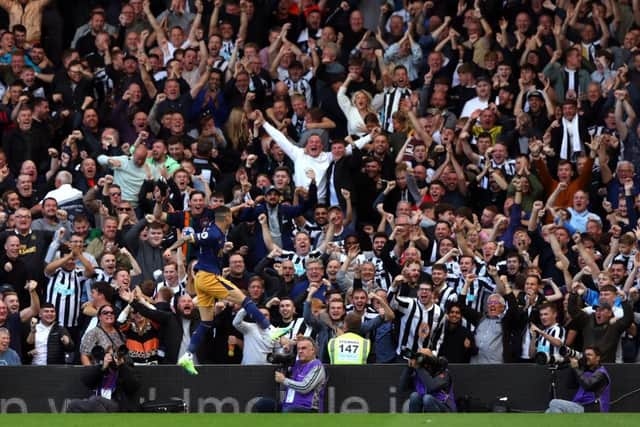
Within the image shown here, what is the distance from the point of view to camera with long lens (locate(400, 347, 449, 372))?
1792 centimetres

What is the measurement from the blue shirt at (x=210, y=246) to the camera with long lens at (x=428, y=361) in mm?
2354

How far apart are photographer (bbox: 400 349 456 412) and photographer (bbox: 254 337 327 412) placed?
2.95 feet

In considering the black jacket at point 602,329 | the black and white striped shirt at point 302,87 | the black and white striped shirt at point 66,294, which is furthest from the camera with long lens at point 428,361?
the black and white striped shirt at point 302,87

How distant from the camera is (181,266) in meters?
20.7

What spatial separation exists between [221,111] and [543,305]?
6.60m

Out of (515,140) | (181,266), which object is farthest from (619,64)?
(181,266)

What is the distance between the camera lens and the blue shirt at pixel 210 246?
1841 cm

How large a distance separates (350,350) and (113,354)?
2628 mm

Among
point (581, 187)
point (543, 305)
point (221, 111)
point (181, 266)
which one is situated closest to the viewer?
point (543, 305)

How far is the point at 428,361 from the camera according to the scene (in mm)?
17984

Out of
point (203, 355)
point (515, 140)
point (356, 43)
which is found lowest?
point (203, 355)

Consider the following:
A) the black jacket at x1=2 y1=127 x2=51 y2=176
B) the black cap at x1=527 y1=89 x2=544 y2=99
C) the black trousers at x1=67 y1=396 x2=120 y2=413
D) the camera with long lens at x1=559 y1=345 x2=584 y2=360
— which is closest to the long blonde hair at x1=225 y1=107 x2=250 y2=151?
the black jacket at x1=2 y1=127 x2=51 y2=176

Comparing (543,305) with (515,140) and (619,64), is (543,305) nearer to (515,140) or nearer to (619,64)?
(515,140)

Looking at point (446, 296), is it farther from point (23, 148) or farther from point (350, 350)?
point (23, 148)
